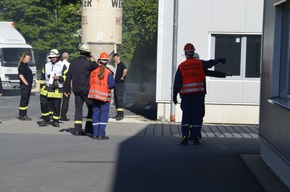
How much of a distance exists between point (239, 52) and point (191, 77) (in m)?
6.46

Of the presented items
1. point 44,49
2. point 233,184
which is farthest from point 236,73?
point 44,49

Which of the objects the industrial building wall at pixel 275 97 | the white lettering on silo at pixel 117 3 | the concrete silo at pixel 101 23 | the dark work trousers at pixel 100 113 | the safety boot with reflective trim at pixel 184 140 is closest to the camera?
the industrial building wall at pixel 275 97

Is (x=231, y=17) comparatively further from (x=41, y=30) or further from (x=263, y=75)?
(x=41, y=30)

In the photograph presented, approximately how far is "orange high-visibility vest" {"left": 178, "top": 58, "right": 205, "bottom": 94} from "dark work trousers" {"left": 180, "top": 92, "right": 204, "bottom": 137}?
108mm

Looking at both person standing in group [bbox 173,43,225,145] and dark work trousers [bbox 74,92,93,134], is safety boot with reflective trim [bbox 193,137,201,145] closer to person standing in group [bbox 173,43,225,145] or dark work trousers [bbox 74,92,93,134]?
person standing in group [bbox 173,43,225,145]

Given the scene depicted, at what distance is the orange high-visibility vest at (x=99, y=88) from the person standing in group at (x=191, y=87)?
1.32 m

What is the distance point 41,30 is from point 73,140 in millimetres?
32925

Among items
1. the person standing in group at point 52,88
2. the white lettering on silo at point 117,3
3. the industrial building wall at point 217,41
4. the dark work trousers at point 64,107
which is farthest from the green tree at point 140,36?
the person standing in group at point 52,88

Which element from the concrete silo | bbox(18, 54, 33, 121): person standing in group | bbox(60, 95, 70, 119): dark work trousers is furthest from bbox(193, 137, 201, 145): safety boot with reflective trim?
the concrete silo

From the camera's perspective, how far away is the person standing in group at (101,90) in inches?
540

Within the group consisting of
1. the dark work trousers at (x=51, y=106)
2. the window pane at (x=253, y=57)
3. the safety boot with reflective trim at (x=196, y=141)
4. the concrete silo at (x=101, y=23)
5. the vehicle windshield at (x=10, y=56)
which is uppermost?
the concrete silo at (x=101, y=23)

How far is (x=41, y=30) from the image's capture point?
4616 cm

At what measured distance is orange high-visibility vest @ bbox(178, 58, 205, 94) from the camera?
1341cm

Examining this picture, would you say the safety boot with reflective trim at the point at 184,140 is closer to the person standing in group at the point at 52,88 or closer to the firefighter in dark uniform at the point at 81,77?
the firefighter in dark uniform at the point at 81,77
